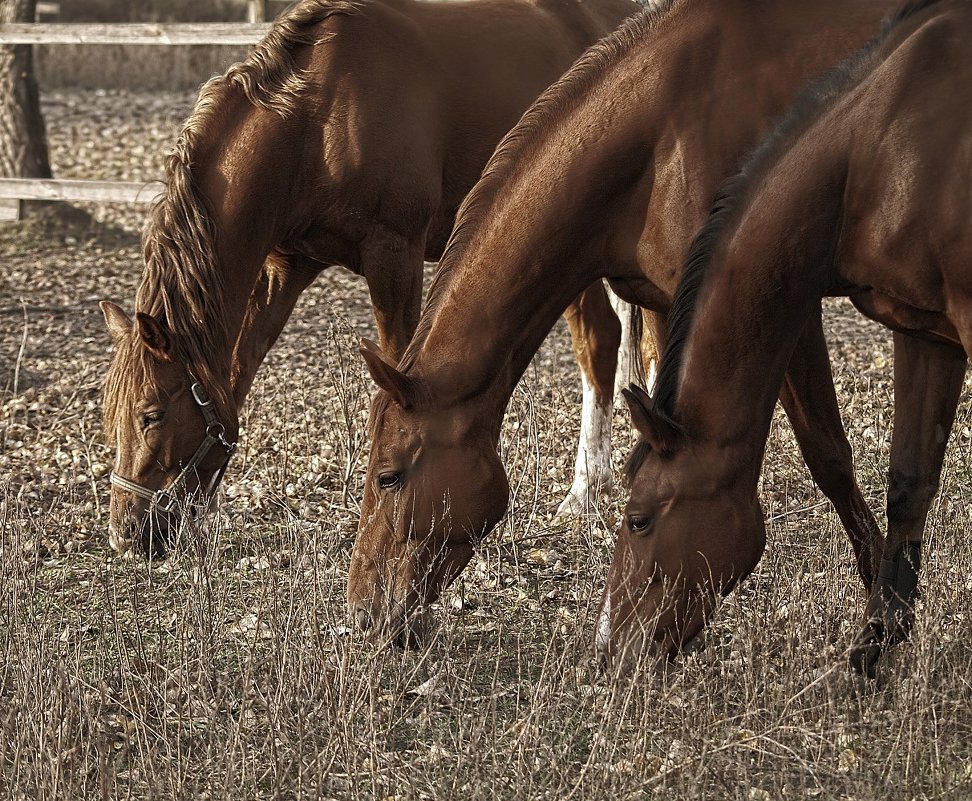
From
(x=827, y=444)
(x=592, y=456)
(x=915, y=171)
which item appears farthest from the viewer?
(x=592, y=456)

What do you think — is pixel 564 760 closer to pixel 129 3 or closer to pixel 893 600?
pixel 893 600

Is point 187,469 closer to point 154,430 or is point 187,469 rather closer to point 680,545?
point 154,430

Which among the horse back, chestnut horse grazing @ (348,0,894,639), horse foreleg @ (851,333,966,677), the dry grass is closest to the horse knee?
horse foreleg @ (851,333,966,677)

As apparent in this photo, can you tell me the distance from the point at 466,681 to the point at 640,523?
688 mm

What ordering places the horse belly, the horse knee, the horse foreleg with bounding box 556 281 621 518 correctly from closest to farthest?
the horse belly
the horse knee
the horse foreleg with bounding box 556 281 621 518

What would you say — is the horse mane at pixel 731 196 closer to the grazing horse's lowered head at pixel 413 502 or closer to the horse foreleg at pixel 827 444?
the grazing horse's lowered head at pixel 413 502

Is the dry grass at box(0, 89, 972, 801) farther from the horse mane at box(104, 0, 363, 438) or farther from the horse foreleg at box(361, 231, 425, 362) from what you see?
the horse mane at box(104, 0, 363, 438)

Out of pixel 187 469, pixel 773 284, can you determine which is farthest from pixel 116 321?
pixel 773 284

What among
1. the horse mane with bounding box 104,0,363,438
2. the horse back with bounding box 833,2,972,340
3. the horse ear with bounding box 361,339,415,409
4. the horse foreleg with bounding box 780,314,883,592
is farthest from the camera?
the horse mane with bounding box 104,0,363,438

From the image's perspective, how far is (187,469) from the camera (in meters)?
5.03

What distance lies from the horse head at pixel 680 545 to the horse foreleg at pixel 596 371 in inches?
91.5

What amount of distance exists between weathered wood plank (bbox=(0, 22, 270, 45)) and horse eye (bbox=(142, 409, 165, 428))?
591 centimetres

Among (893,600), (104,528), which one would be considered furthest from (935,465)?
(104,528)

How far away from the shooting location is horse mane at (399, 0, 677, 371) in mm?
4098
